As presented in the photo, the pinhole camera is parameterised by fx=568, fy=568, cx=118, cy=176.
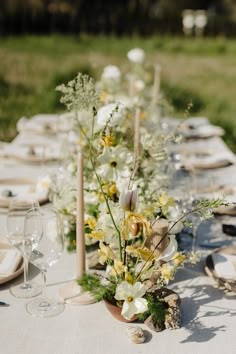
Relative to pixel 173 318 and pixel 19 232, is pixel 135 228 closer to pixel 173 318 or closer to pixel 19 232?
pixel 173 318

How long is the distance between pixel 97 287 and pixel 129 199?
0.31 meters

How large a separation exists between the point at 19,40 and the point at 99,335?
13.0 m

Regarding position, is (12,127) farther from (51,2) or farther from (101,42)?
(51,2)

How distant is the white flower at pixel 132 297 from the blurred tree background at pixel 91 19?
14632 mm

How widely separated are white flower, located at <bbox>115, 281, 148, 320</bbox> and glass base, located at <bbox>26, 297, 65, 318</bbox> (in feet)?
0.88

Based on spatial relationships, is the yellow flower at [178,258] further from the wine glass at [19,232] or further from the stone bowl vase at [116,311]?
the wine glass at [19,232]

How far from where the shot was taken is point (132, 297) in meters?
1.36

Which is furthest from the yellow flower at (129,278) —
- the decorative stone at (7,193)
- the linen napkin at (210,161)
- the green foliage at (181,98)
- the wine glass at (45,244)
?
the green foliage at (181,98)

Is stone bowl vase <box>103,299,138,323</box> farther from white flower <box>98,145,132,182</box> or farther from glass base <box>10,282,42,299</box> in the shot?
white flower <box>98,145,132,182</box>

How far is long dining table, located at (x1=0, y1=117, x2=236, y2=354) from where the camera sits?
1.41 metres

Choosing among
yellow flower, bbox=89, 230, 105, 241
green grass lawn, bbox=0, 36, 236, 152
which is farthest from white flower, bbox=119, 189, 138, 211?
green grass lawn, bbox=0, 36, 236, 152

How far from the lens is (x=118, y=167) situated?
178 cm

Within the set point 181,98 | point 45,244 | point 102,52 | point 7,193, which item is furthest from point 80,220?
point 102,52

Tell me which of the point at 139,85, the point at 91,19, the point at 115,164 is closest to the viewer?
the point at 115,164
